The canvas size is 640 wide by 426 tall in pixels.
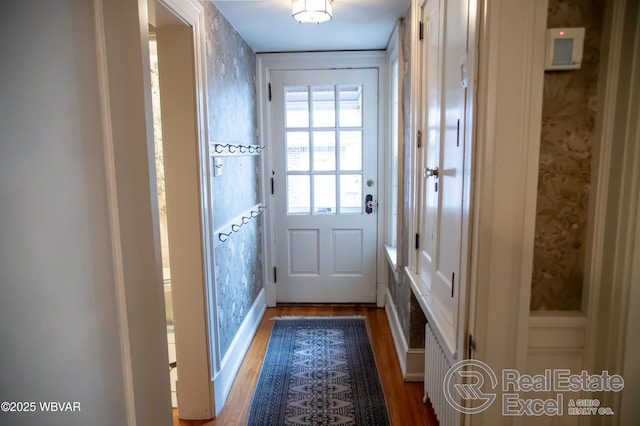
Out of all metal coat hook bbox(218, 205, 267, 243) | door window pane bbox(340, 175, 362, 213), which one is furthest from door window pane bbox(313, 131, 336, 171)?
metal coat hook bbox(218, 205, 267, 243)

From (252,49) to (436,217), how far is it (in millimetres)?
2306

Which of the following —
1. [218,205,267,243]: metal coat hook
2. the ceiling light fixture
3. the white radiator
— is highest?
the ceiling light fixture

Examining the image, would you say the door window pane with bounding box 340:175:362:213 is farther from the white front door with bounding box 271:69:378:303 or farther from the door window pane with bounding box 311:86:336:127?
the door window pane with bounding box 311:86:336:127

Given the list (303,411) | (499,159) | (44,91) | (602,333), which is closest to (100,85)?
(44,91)

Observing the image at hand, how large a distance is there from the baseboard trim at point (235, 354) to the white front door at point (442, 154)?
1.26 m

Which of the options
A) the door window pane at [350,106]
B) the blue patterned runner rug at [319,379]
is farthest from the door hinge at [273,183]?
the blue patterned runner rug at [319,379]

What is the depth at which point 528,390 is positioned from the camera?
1.07 m

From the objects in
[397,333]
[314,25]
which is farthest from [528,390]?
[314,25]

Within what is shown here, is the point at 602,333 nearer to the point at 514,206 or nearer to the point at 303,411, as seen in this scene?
the point at 514,206

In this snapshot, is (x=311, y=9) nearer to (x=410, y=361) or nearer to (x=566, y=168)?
Answer: (x=566, y=168)

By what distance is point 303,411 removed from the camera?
2.11m

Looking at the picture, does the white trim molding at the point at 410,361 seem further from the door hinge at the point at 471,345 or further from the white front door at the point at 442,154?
the door hinge at the point at 471,345

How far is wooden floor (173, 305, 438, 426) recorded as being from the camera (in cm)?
204

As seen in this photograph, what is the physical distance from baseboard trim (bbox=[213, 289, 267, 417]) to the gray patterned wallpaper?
6 cm
